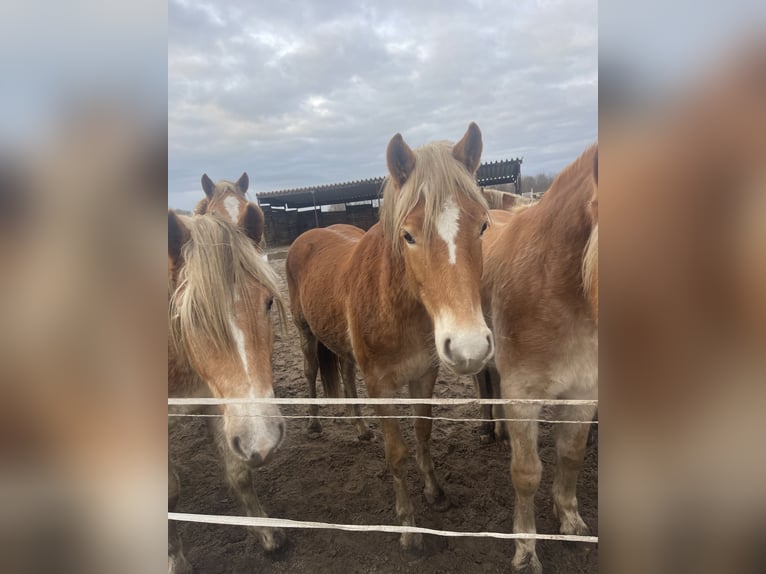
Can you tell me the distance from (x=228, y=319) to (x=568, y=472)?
64.3 inches

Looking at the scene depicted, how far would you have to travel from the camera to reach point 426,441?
6.14ft

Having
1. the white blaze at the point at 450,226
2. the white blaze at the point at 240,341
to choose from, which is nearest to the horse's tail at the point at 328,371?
the white blaze at the point at 240,341

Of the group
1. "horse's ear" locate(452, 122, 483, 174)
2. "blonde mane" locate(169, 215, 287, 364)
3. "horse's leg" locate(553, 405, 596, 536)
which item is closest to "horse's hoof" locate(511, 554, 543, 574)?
"horse's leg" locate(553, 405, 596, 536)

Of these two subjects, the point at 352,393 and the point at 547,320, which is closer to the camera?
the point at 547,320

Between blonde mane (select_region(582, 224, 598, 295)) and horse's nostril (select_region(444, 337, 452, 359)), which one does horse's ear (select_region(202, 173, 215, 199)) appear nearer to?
horse's nostril (select_region(444, 337, 452, 359))

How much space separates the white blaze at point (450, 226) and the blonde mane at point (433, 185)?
0.02m

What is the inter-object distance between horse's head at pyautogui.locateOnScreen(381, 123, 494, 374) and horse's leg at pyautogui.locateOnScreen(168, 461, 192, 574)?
145 cm

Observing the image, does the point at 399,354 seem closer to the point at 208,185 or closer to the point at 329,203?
the point at 329,203

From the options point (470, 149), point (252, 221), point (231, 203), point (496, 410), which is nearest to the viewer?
point (470, 149)

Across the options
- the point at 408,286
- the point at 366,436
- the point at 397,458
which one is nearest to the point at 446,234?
the point at 408,286

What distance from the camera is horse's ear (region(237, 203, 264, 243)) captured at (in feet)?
4.74
